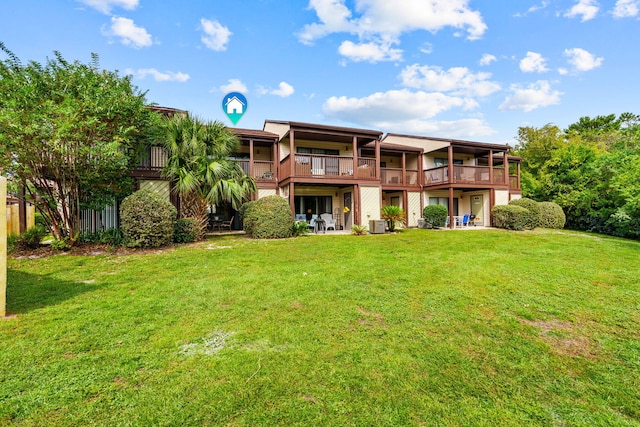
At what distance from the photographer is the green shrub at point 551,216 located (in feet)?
57.3

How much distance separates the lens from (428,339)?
3451mm

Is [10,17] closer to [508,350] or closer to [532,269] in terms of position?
[508,350]

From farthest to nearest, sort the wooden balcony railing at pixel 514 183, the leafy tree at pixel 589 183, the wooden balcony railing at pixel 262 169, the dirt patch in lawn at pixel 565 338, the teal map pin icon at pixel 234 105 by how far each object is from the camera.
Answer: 1. the wooden balcony railing at pixel 514 183
2. the wooden balcony railing at pixel 262 169
3. the leafy tree at pixel 589 183
4. the teal map pin icon at pixel 234 105
5. the dirt patch in lawn at pixel 565 338

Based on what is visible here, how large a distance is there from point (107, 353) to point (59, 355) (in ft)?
1.55

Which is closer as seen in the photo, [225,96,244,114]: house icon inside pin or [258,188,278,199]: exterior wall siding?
[225,96,244,114]: house icon inside pin

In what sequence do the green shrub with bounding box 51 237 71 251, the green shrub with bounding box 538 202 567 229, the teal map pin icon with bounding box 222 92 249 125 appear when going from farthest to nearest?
the green shrub with bounding box 538 202 567 229 → the teal map pin icon with bounding box 222 92 249 125 → the green shrub with bounding box 51 237 71 251

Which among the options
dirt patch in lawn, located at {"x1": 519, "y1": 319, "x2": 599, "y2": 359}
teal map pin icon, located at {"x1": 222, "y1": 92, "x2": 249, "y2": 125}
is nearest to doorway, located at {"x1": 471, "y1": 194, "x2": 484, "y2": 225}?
teal map pin icon, located at {"x1": 222, "y1": 92, "x2": 249, "y2": 125}

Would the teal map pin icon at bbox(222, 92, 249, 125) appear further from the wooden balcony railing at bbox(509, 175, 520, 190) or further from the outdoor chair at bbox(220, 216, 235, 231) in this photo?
the wooden balcony railing at bbox(509, 175, 520, 190)

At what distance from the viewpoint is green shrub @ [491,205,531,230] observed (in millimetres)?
16109

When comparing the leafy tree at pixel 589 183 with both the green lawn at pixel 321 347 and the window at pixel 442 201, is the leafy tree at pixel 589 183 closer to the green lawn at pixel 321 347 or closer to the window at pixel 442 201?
the window at pixel 442 201

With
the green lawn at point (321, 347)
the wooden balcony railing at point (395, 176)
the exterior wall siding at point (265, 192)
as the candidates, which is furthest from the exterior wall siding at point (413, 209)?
the green lawn at point (321, 347)

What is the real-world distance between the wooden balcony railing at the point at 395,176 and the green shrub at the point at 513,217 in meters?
5.47

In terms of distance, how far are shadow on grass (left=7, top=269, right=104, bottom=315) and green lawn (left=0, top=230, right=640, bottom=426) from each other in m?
0.05

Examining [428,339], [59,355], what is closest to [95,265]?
[59,355]
